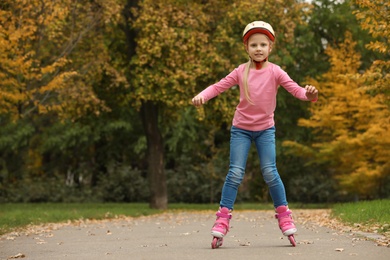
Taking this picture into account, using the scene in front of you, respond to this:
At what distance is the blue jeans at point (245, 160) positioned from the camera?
342 inches

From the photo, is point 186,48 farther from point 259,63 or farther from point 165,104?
point 259,63

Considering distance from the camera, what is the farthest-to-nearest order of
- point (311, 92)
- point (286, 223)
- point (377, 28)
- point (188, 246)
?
point (377, 28)
point (188, 246)
point (286, 223)
point (311, 92)

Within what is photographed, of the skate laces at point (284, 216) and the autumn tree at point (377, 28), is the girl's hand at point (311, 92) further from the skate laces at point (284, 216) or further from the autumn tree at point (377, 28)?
the autumn tree at point (377, 28)

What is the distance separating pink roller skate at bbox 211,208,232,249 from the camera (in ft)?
27.7

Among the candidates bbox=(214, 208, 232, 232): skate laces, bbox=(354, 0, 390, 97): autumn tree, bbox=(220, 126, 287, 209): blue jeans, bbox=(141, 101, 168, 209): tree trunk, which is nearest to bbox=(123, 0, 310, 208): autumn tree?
bbox=(141, 101, 168, 209): tree trunk

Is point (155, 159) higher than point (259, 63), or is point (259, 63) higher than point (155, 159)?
point (155, 159)

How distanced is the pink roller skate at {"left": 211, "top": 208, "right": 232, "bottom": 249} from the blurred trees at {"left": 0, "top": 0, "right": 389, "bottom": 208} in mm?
6875

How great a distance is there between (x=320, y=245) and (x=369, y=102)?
20.1m

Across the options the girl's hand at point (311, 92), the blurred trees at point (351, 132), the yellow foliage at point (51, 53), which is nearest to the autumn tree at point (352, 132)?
the blurred trees at point (351, 132)

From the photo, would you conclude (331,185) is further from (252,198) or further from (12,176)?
(12,176)

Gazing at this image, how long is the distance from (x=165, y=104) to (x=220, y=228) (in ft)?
58.1

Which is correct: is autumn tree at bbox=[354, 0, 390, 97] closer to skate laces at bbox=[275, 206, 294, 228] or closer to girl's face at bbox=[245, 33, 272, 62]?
girl's face at bbox=[245, 33, 272, 62]

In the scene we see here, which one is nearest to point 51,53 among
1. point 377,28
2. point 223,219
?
point 377,28

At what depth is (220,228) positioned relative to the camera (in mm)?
8508
